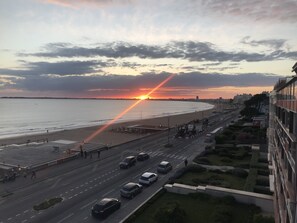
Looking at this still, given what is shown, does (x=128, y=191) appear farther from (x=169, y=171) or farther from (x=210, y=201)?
(x=169, y=171)

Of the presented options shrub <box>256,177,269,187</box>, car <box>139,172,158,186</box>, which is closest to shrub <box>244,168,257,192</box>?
shrub <box>256,177,269,187</box>

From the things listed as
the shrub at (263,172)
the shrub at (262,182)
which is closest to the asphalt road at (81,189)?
the shrub at (262,182)

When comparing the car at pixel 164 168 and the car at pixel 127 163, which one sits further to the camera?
the car at pixel 127 163

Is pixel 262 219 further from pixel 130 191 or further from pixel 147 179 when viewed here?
pixel 147 179

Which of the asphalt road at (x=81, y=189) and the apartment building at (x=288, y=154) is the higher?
the apartment building at (x=288, y=154)

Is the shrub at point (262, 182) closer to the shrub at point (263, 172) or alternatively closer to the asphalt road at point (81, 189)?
the shrub at point (263, 172)

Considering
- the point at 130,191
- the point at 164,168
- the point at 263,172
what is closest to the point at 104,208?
the point at 130,191

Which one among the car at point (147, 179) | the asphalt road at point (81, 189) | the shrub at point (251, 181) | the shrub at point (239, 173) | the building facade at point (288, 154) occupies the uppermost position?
the building facade at point (288, 154)

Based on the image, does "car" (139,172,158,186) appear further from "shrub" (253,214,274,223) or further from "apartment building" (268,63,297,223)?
"apartment building" (268,63,297,223)

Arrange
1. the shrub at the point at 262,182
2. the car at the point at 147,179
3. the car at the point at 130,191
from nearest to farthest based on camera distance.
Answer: the car at the point at 130,191
the shrub at the point at 262,182
the car at the point at 147,179
